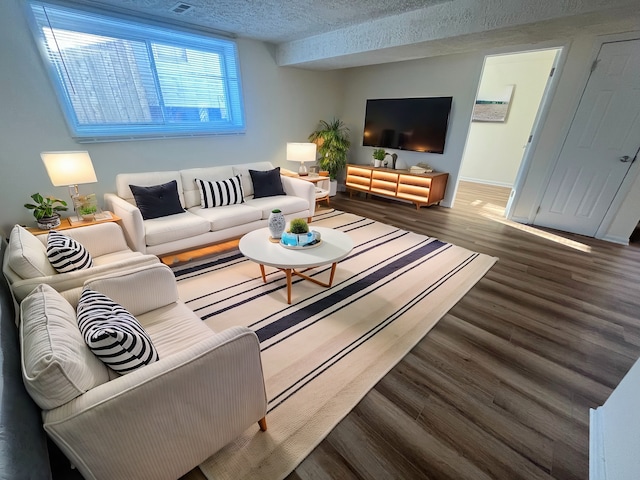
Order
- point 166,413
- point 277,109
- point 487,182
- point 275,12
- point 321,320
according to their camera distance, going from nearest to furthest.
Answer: point 166,413 < point 321,320 < point 275,12 < point 277,109 < point 487,182

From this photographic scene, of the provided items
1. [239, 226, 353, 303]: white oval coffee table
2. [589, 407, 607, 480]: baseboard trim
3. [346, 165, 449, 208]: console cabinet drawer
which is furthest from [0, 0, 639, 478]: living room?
[589, 407, 607, 480]: baseboard trim

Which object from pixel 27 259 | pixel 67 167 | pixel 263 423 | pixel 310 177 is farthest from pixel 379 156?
pixel 27 259

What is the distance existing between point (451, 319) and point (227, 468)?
1.71 metres

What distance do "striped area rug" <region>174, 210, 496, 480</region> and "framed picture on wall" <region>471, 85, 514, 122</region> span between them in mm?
4443

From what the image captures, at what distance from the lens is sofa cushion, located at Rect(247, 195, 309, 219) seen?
3229 mm

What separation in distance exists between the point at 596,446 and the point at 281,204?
120 inches

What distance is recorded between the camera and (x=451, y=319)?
2072mm

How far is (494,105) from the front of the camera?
19.4 ft

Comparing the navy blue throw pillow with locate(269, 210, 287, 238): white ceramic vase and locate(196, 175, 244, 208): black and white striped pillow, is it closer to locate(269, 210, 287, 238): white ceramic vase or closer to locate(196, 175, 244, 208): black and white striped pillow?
locate(196, 175, 244, 208): black and white striped pillow

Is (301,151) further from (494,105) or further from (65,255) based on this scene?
(494,105)

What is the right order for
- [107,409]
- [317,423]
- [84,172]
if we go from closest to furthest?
[107,409] < [317,423] < [84,172]

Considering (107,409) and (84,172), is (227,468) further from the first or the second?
(84,172)

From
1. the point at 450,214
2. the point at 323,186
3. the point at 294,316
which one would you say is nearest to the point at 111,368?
the point at 294,316

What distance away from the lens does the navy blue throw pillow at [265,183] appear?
3.53 metres
